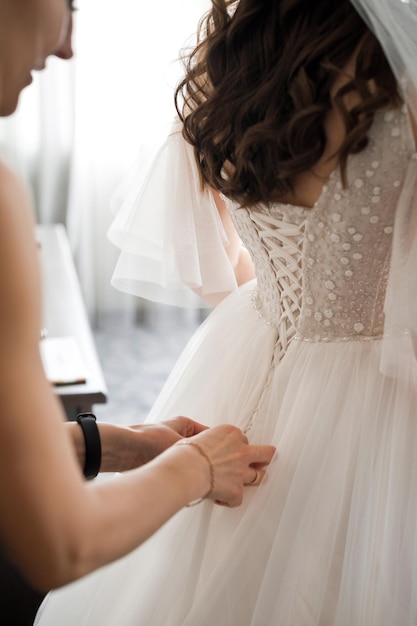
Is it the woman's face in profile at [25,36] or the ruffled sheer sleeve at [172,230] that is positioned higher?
the woman's face in profile at [25,36]

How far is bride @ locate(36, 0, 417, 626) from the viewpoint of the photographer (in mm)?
853

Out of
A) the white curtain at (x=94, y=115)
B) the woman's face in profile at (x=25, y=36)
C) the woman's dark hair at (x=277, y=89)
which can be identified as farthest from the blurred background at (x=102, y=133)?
the woman's face in profile at (x=25, y=36)

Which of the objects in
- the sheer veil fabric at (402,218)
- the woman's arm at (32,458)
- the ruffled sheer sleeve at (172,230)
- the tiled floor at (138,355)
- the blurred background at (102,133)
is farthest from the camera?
the blurred background at (102,133)

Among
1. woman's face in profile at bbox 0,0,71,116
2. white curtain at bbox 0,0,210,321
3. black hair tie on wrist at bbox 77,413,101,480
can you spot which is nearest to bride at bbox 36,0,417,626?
black hair tie on wrist at bbox 77,413,101,480

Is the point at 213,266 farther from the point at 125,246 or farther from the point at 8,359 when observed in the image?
the point at 8,359

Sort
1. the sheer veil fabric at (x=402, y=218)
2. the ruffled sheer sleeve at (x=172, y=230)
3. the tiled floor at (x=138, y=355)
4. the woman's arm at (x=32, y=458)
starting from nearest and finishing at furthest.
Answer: the woman's arm at (x=32, y=458) < the sheer veil fabric at (x=402, y=218) < the ruffled sheer sleeve at (x=172, y=230) < the tiled floor at (x=138, y=355)

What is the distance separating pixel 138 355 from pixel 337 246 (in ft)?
8.96

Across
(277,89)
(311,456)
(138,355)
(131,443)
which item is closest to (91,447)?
(131,443)

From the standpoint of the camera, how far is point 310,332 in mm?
1034

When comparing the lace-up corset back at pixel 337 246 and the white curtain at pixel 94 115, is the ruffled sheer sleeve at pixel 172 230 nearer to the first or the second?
the lace-up corset back at pixel 337 246

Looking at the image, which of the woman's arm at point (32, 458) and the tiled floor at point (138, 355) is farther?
the tiled floor at point (138, 355)

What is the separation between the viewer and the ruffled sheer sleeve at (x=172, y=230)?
1.19 m

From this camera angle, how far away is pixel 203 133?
100cm

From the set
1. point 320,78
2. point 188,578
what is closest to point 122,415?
point 188,578
